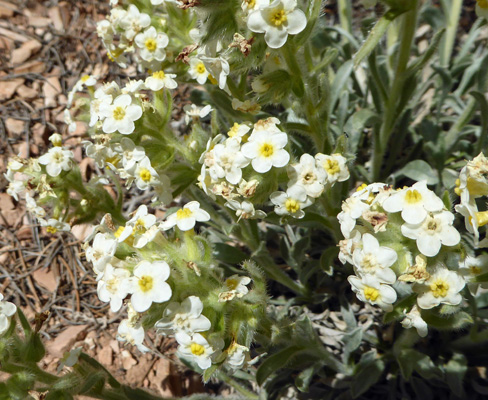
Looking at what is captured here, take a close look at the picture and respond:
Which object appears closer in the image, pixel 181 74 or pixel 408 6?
pixel 408 6

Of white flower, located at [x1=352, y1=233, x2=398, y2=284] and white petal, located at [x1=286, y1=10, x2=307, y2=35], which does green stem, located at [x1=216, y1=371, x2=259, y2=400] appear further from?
white petal, located at [x1=286, y1=10, x2=307, y2=35]

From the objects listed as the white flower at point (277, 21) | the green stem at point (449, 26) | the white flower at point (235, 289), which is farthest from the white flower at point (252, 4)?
the green stem at point (449, 26)

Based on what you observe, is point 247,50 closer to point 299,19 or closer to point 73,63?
point 299,19

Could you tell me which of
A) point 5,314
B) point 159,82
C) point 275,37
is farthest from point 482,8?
point 5,314

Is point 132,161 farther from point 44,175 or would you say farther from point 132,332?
point 132,332

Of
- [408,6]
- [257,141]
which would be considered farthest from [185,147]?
[408,6]

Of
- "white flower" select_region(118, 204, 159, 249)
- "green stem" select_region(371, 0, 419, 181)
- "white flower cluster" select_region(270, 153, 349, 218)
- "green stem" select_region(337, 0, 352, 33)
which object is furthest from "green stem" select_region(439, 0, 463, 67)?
"white flower" select_region(118, 204, 159, 249)

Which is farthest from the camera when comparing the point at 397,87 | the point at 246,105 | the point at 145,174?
the point at 397,87
